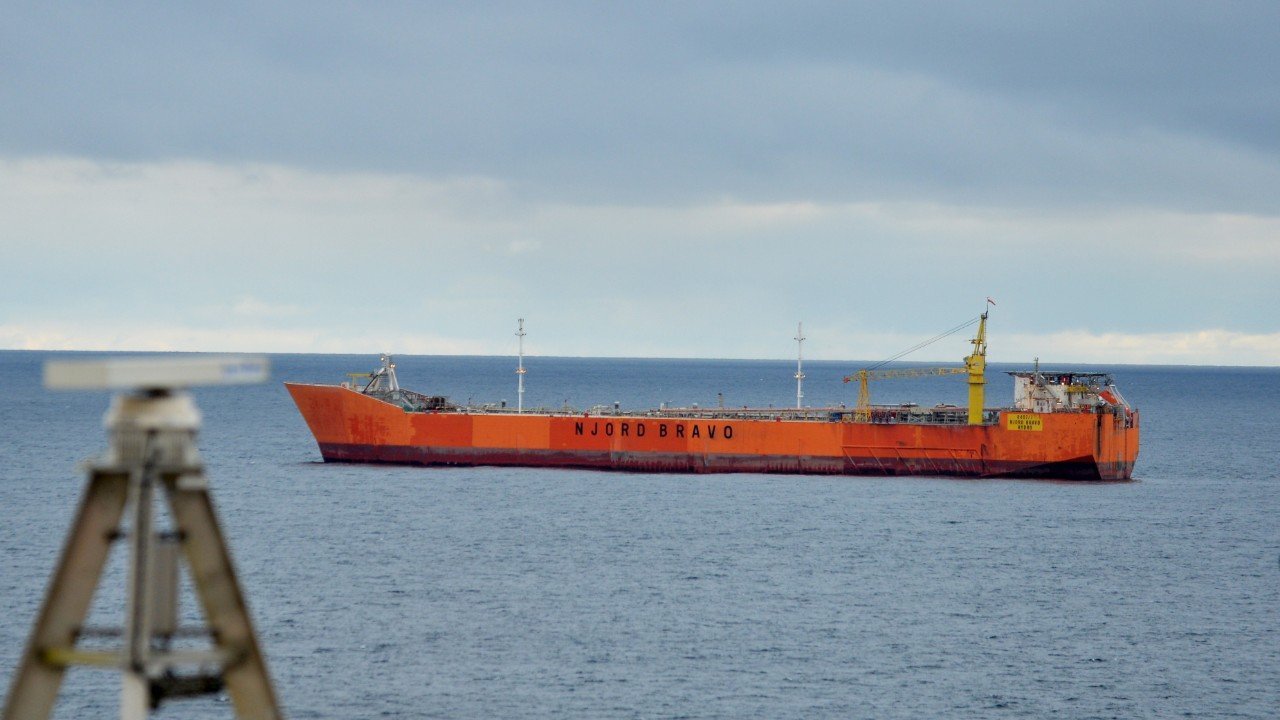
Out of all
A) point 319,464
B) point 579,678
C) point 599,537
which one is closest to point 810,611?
point 579,678

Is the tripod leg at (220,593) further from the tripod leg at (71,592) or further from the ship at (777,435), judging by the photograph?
the ship at (777,435)

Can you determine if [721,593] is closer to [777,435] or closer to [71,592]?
[777,435]

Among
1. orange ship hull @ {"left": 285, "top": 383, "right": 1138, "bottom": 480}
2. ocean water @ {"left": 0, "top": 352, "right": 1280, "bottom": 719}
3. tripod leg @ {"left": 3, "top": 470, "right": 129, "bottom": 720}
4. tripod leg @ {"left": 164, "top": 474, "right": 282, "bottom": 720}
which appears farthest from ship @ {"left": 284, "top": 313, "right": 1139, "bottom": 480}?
tripod leg @ {"left": 3, "top": 470, "right": 129, "bottom": 720}

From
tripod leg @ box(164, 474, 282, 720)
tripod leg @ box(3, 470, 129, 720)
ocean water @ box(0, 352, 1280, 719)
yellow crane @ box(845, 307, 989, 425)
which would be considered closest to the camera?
tripod leg @ box(164, 474, 282, 720)

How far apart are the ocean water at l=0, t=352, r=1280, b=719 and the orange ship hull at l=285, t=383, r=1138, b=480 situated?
1257 mm

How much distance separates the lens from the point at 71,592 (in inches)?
327

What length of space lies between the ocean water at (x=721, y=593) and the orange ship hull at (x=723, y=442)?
1257 mm

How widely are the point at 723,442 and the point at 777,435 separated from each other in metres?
2.97

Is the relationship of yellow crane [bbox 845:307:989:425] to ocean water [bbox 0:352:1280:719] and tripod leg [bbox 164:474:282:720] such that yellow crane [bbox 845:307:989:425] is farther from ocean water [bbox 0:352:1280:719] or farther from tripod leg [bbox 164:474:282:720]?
tripod leg [bbox 164:474:282:720]

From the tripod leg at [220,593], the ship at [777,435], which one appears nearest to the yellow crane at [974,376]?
the ship at [777,435]

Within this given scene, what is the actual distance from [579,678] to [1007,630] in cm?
1435

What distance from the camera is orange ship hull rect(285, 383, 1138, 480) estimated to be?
249 ft

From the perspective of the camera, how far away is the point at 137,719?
28.0 feet

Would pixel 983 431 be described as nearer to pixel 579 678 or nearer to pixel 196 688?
pixel 579 678
